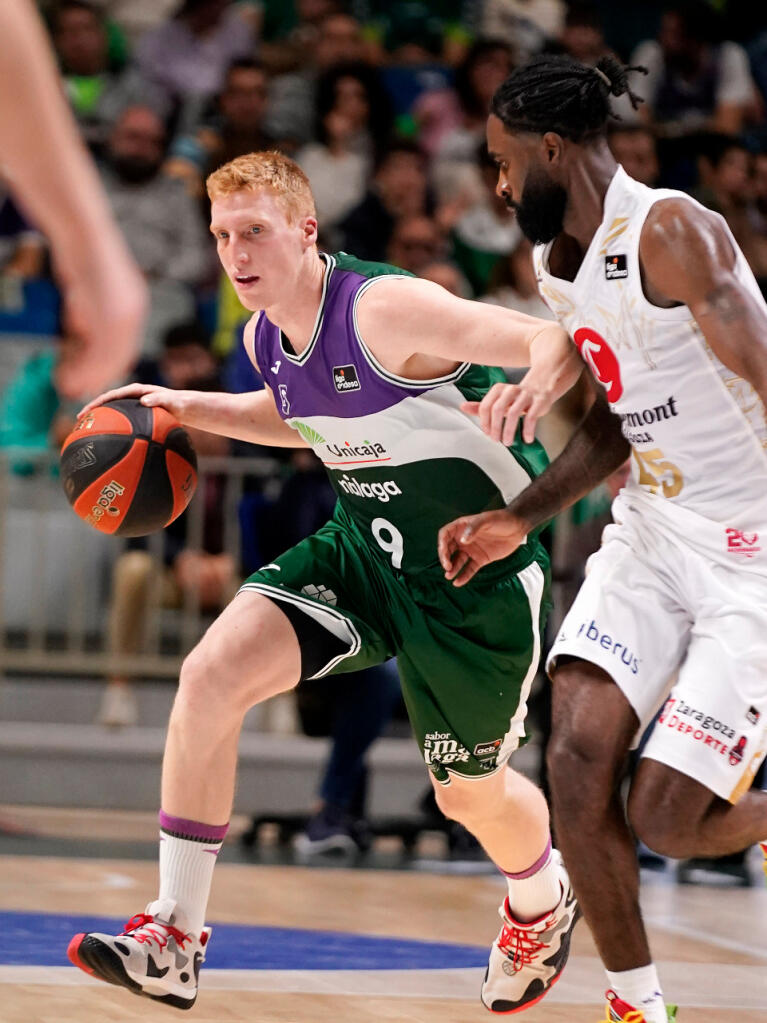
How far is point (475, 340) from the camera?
3832 mm

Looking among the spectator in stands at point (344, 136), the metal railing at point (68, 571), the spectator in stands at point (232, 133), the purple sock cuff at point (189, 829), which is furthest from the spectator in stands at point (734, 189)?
the purple sock cuff at point (189, 829)

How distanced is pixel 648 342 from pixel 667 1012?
1.53m

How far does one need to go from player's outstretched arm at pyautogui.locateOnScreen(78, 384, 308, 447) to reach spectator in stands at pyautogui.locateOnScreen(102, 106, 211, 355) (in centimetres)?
556

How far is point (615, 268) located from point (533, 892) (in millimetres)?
1877

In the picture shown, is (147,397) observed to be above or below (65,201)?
below

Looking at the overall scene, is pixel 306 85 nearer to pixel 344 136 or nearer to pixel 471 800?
pixel 344 136

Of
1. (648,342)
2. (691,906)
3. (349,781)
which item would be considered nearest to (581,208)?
(648,342)

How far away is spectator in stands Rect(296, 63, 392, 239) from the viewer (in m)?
10.7

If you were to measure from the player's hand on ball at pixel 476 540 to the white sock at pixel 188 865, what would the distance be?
0.90 metres

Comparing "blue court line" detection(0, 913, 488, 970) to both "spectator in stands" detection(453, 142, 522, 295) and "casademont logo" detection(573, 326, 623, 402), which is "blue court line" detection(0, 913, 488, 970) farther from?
"spectator in stands" detection(453, 142, 522, 295)

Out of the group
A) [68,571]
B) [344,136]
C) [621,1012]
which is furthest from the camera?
[344,136]

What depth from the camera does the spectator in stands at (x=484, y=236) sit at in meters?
10.4

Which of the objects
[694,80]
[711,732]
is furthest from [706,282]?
[694,80]

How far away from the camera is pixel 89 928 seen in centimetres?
530
